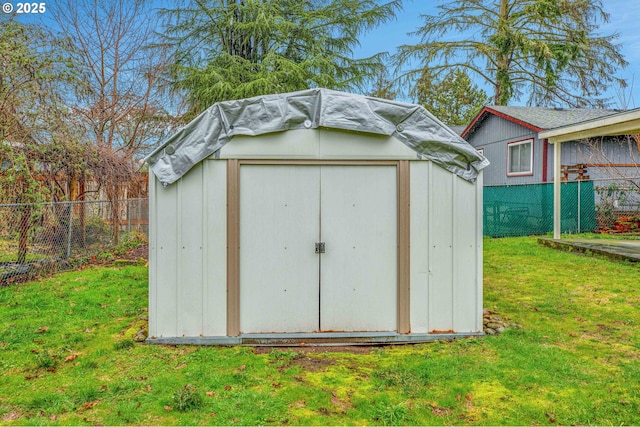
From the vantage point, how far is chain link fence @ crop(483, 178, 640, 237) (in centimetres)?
1199

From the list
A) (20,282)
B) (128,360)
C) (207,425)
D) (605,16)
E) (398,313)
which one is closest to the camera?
(207,425)

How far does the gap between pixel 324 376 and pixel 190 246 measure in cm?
188

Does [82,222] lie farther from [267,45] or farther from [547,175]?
[547,175]

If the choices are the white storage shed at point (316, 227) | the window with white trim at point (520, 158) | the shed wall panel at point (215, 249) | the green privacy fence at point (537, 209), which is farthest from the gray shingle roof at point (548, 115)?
the shed wall panel at point (215, 249)

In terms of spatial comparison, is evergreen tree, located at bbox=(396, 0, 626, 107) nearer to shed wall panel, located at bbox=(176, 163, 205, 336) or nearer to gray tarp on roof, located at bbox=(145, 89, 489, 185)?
gray tarp on roof, located at bbox=(145, 89, 489, 185)

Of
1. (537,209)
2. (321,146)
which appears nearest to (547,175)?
(537,209)

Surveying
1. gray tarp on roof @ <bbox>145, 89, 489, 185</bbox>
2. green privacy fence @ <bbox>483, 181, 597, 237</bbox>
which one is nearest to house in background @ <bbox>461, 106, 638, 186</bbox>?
green privacy fence @ <bbox>483, 181, 597, 237</bbox>

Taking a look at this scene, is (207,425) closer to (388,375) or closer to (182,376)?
(182,376)

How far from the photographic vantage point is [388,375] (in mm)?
3531

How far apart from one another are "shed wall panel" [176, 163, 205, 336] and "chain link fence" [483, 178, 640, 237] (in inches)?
435

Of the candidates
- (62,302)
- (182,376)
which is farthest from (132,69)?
(182,376)

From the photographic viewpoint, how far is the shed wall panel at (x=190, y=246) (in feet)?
13.9

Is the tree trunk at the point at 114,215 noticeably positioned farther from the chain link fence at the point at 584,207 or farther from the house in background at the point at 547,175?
the chain link fence at the point at 584,207

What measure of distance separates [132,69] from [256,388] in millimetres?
12369
